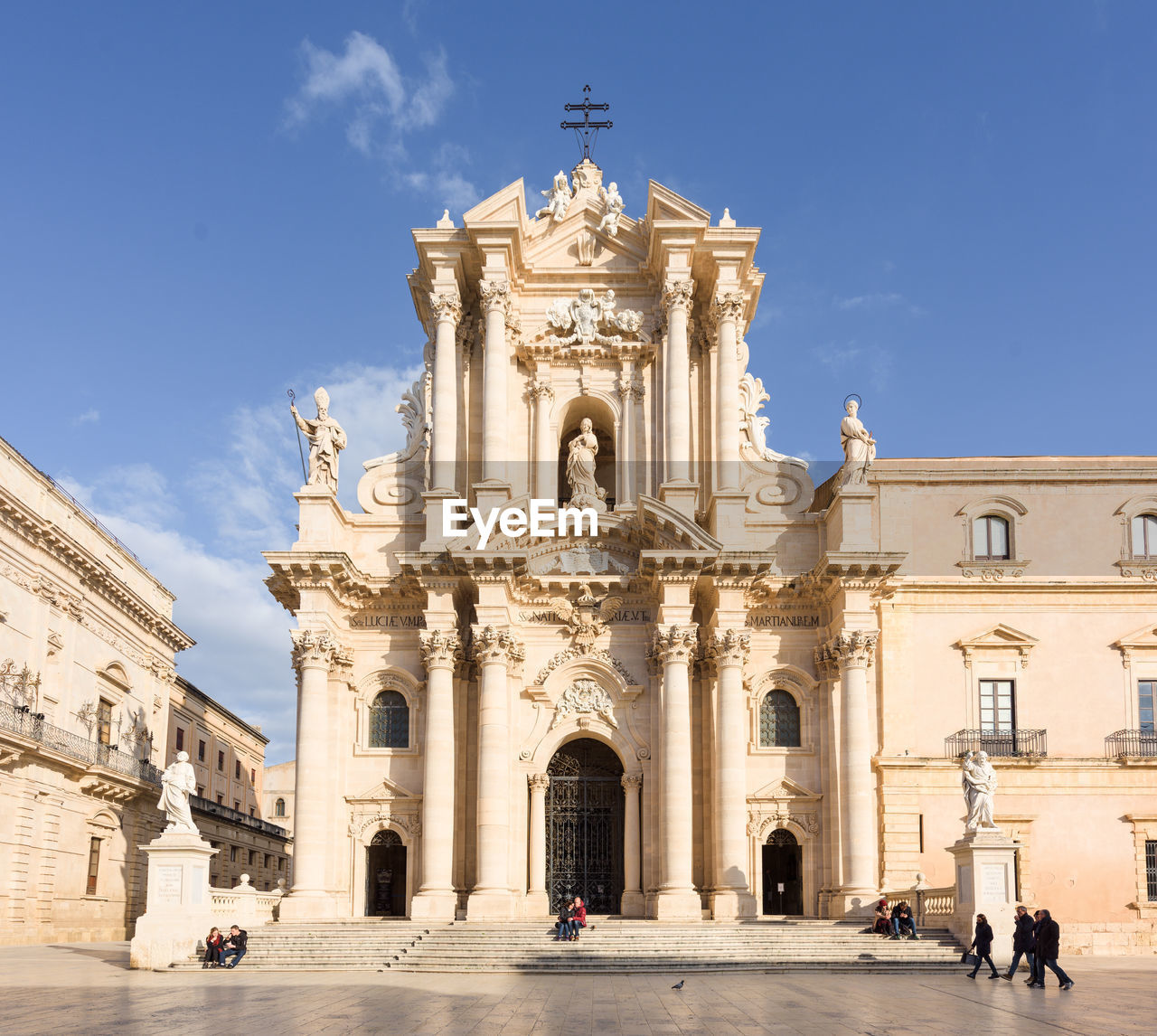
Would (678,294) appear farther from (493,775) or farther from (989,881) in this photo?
(989,881)

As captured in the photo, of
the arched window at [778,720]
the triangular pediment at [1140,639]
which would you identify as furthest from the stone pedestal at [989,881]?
the triangular pediment at [1140,639]

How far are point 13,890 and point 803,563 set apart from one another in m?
23.5

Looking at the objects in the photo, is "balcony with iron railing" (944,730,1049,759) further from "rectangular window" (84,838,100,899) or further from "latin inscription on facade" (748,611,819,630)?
"rectangular window" (84,838,100,899)

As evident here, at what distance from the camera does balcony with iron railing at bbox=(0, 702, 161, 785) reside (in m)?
35.5

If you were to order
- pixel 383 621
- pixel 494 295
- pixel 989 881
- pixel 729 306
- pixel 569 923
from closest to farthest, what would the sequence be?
pixel 989 881 → pixel 569 923 → pixel 383 621 → pixel 494 295 → pixel 729 306

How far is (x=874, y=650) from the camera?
118 feet

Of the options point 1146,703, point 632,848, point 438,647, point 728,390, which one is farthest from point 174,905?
point 1146,703

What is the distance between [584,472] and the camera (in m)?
35.2

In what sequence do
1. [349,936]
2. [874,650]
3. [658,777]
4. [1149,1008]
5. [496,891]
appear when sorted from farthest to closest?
1. [874,650]
2. [658,777]
3. [496,891]
4. [349,936]
5. [1149,1008]

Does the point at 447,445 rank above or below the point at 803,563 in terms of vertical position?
above

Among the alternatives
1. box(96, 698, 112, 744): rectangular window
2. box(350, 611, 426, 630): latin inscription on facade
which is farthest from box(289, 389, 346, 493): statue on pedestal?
box(96, 698, 112, 744): rectangular window

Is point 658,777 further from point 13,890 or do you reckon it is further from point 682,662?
point 13,890

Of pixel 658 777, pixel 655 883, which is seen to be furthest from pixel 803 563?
pixel 655 883

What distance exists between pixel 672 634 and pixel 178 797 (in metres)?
12.5
